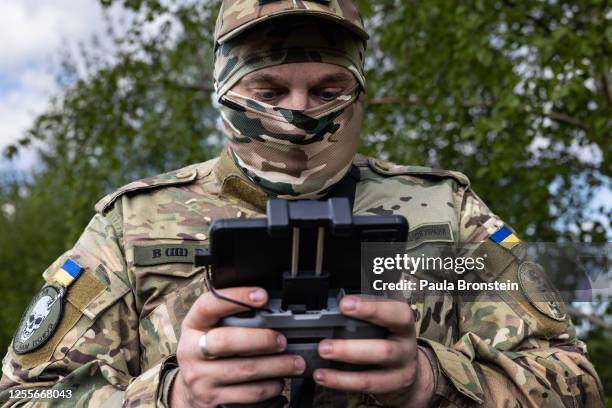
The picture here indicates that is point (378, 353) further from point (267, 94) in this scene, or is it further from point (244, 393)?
point (267, 94)

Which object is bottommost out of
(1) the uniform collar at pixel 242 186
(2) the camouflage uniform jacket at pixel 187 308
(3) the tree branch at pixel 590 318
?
(3) the tree branch at pixel 590 318

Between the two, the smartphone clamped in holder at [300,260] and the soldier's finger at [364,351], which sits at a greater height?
the smartphone clamped in holder at [300,260]

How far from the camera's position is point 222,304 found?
142 cm

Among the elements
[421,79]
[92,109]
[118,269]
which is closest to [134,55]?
[92,109]

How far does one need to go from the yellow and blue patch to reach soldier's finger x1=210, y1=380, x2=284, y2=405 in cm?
72

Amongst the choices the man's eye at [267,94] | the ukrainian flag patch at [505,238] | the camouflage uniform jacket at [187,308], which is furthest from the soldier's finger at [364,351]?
the man's eye at [267,94]

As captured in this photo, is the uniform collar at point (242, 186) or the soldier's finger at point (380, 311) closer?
the soldier's finger at point (380, 311)

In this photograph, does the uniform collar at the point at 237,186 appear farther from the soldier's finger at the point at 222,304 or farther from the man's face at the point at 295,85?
the soldier's finger at the point at 222,304

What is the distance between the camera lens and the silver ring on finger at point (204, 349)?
4.71 feet

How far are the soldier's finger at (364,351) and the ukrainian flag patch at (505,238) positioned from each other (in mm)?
755

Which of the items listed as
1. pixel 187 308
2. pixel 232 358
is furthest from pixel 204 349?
pixel 187 308

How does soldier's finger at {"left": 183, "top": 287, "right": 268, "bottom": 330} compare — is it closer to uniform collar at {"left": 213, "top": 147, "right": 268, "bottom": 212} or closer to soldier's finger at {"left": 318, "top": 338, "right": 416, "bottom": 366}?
soldier's finger at {"left": 318, "top": 338, "right": 416, "bottom": 366}

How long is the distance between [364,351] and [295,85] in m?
0.90

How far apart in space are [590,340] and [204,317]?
663 centimetres
